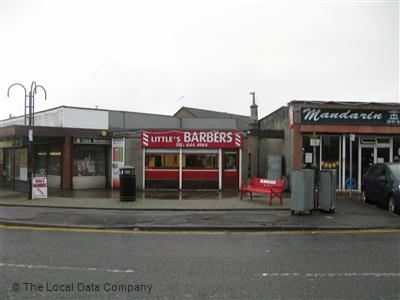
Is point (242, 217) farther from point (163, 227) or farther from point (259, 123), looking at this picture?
point (259, 123)

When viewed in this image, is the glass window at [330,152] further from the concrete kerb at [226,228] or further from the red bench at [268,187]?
the concrete kerb at [226,228]

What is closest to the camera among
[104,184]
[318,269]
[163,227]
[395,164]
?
[318,269]

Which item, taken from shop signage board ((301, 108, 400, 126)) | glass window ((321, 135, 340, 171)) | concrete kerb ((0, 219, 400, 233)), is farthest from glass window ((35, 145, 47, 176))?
glass window ((321, 135, 340, 171))

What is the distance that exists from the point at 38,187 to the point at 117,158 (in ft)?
18.0

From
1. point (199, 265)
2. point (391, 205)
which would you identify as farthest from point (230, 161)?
point (199, 265)

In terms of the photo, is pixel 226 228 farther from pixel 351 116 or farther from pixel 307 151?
pixel 351 116

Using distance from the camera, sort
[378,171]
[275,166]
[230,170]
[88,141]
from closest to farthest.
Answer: [378,171] < [230,170] < [275,166] < [88,141]

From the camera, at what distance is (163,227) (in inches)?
395

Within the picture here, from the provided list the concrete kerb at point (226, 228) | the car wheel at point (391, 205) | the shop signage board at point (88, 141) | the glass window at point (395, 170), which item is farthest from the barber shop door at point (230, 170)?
the concrete kerb at point (226, 228)

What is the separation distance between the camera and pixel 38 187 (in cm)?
1602

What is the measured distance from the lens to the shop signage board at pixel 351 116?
1873 centimetres

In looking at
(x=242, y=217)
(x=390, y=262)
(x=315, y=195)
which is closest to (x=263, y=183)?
(x=315, y=195)

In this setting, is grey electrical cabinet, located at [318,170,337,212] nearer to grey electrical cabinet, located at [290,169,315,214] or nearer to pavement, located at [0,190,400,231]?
pavement, located at [0,190,400,231]

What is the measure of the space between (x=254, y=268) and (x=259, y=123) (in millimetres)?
22385
